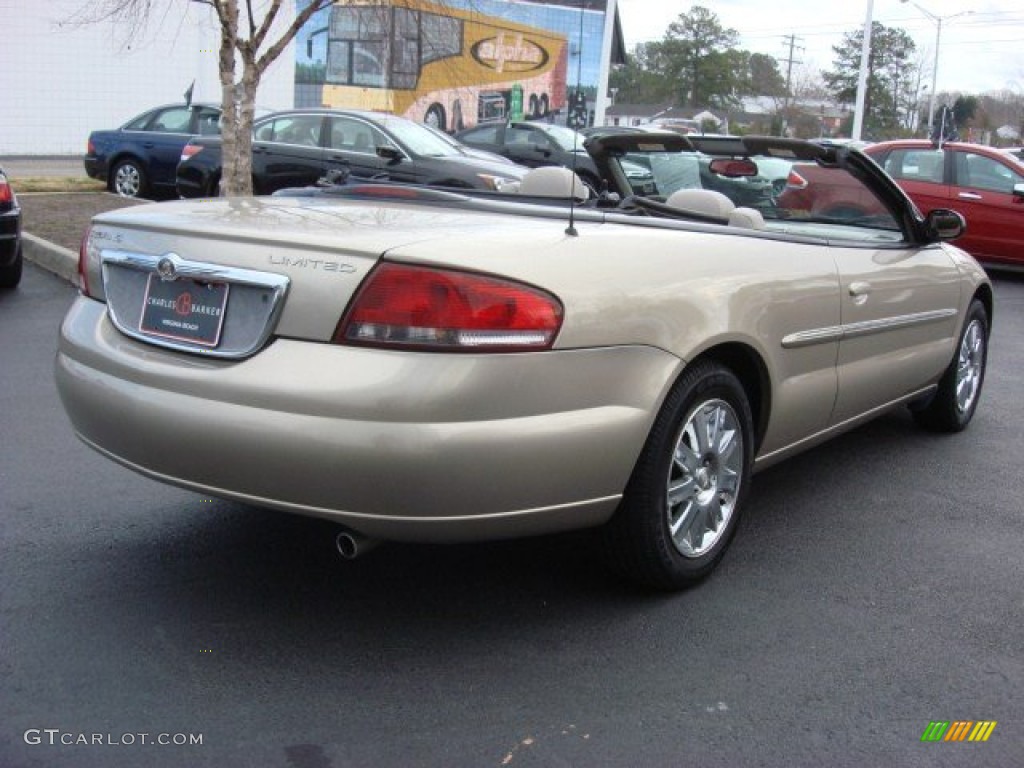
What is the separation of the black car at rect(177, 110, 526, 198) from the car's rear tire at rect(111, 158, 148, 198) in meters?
2.51

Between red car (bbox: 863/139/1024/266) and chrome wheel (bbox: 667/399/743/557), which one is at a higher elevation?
red car (bbox: 863/139/1024/266)

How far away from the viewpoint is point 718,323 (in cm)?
343

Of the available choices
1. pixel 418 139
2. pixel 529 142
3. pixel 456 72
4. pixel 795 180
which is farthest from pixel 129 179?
pixel 456 72

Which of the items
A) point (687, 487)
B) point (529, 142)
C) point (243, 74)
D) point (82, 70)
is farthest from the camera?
point (82, 70)

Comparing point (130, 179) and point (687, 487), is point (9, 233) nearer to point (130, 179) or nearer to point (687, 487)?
point (687, 487)

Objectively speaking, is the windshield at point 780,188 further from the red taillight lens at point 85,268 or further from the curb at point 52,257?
the curb at point 52,257

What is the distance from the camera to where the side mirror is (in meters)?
5.05

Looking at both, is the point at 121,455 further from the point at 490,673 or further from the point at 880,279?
the point at 880,279

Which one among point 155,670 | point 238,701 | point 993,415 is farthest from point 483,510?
point 993,415

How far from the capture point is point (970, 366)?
18.8 ft

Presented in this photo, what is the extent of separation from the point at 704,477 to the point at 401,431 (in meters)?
1.20

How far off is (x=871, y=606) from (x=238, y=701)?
1.95 meters

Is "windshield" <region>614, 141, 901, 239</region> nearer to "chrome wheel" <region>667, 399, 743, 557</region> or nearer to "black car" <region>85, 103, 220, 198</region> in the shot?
"chrome wheel" <region>667, 399, 743, 557</region>

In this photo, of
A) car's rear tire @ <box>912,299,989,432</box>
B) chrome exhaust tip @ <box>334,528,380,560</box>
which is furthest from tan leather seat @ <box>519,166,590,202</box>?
car's rear tire @ <box>912,299,989,432</box>
